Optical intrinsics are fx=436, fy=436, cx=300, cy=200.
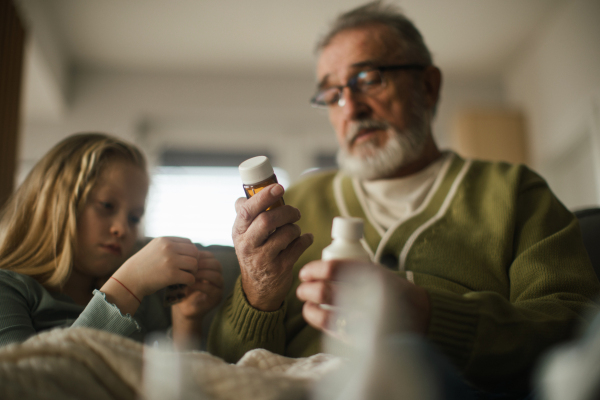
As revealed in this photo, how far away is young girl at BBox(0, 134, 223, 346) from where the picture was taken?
2.52ft

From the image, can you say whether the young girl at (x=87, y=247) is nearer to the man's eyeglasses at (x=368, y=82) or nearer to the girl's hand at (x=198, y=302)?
the girl's hand at (x=198, y=302)

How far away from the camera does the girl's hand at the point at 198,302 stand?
847 millimetres

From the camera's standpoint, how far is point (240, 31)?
347cm

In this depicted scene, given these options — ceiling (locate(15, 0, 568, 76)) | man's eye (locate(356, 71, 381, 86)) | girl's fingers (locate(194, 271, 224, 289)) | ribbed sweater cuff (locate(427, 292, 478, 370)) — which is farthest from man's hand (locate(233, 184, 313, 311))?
ceiling (locate(15, 0, 568, 76))

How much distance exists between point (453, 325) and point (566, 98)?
335 cm

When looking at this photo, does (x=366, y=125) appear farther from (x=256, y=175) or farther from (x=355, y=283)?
(x=355, y=283)

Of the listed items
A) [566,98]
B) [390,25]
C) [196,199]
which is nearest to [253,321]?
[390,25]

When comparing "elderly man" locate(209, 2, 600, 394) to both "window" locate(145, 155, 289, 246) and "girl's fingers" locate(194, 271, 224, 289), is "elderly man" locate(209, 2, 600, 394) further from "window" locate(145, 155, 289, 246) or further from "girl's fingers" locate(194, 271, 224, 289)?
"window" locate(145, 155, 289, 246)

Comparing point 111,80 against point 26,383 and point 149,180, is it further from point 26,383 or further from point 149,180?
point 26,383

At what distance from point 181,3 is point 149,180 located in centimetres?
254

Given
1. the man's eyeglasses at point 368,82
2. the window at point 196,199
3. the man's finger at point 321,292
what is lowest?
the window at point 196,199

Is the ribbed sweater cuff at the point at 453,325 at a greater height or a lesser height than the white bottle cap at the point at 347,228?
lesser

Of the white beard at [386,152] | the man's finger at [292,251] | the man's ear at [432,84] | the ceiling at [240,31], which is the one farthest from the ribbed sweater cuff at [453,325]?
the ceiling at [240,31]

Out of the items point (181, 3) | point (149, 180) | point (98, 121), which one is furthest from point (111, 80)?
point (149, 180)
